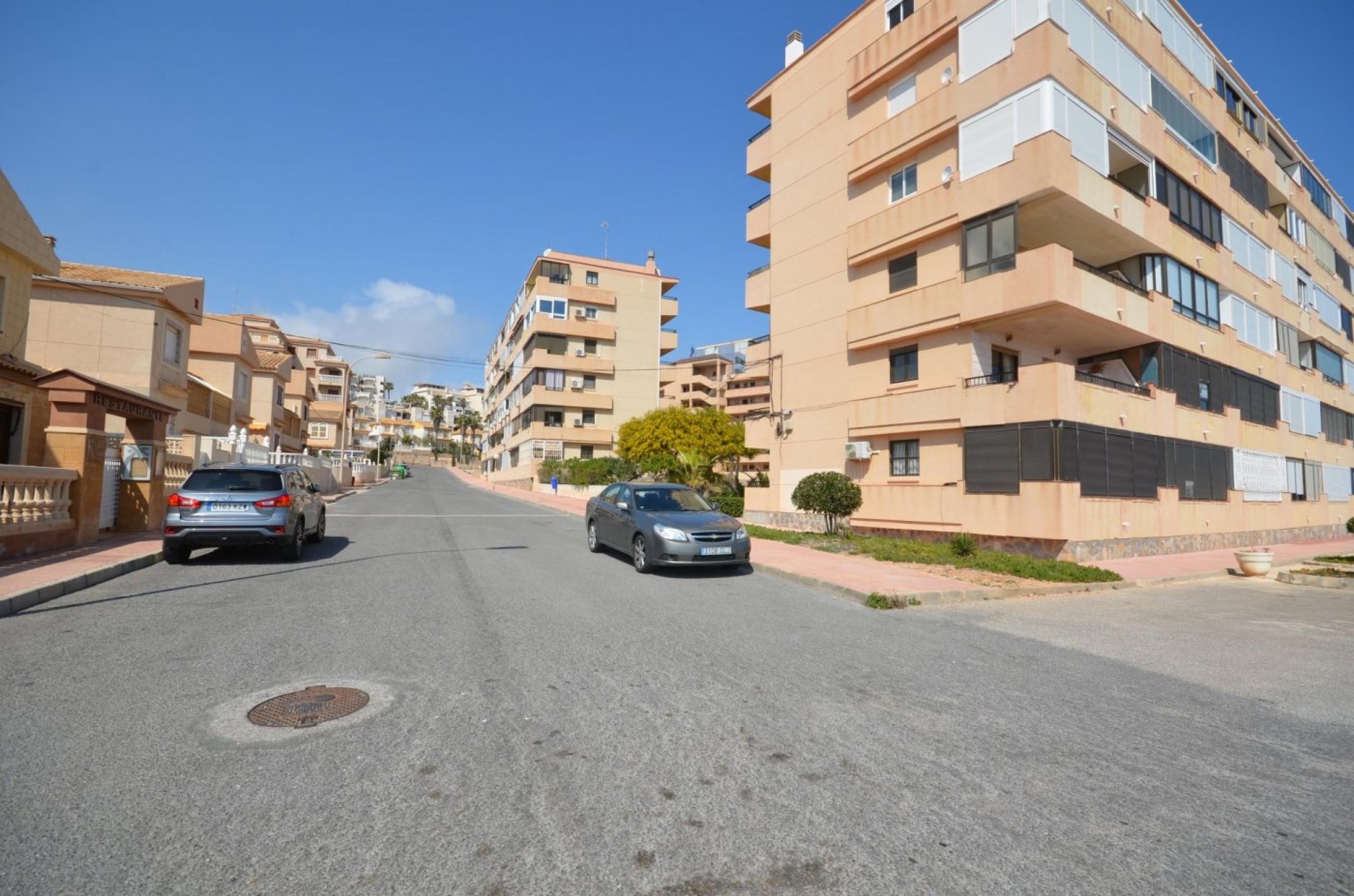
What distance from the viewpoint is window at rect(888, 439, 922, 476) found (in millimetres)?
18094

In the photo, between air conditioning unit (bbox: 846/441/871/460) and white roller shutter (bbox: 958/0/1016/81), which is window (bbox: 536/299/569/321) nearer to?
air conditioning unit (bbox: 846/441/871/460)

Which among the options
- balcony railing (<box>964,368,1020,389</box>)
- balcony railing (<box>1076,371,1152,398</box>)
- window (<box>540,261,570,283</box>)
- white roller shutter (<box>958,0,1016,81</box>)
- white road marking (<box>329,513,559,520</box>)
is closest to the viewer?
balcony railing (<box>1076,371,1152,398</box>)

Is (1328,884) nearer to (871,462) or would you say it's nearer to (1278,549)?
(871,462)

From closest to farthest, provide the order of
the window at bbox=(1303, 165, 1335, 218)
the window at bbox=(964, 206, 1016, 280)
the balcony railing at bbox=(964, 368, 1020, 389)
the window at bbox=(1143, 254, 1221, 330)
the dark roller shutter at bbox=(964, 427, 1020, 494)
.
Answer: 1. the dark roller shutter at bbox=(964, 427, 1020, 494)
2. the window at bbox=(964, 206, 1016, 280)
3. the balcony railing at bbox=(964, 368, 1020, 389)
4. the window at bbox=(1143, 254, 1221, 330)
5. the window at bbox=(1303, 165, 1335, 218)

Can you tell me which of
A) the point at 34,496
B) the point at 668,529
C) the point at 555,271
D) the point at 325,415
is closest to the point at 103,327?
the point at 34,496

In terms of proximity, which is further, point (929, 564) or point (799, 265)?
point (799, 265)

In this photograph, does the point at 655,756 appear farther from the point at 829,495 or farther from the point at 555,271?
the point at 555,271

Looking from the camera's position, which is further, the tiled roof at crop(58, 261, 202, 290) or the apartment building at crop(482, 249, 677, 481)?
the apartment building at crop(482, 249, 677, 481)

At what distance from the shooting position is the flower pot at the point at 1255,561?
14.1 meters

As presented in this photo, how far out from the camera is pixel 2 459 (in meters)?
14.8

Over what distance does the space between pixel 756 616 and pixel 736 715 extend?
359cm

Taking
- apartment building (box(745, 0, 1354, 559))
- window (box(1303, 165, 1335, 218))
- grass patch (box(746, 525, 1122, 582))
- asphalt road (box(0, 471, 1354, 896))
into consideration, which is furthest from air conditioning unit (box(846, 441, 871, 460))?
window (box(1303, 165, 1335, 218))

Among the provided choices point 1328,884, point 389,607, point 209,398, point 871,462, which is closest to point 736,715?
point 1328,884

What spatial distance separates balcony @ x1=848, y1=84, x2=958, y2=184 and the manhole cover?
62.4 feet
